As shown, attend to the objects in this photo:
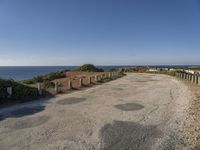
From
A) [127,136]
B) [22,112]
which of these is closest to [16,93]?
[22,112]

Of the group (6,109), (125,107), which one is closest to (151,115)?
(125,107)

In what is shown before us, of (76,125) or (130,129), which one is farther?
(76,125)

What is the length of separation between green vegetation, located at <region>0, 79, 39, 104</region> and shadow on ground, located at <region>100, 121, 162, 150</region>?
743 centimetres

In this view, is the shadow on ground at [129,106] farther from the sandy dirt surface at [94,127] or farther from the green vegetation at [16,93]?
the green vegetation at [16,93]

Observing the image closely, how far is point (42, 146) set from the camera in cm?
523

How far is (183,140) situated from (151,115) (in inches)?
104

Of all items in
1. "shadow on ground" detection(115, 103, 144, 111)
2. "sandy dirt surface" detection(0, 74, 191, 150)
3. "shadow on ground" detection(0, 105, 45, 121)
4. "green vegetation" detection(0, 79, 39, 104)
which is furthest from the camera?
"green vegetation" detection(0, 79, 39, 104)

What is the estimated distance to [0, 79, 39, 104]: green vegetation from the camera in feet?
37.7

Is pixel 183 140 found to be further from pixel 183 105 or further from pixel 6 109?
pixel 6 109

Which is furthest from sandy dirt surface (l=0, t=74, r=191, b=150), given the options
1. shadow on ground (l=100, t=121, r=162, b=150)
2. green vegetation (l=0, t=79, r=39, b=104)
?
green vegetation (l=0, t=79, r=39, b=104)

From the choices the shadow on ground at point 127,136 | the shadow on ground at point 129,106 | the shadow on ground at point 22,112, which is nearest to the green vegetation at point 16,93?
the shadow on ground at point 22,112

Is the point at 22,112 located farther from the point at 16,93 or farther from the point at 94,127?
the point at 94,127

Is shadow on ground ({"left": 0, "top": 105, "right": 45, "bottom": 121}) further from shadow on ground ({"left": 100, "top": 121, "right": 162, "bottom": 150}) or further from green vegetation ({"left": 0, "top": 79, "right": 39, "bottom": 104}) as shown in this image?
shadow on ground ({"left": 100, "top": 121, "right": 162, "bottom": 150})

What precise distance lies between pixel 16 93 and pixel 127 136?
8.93 m
